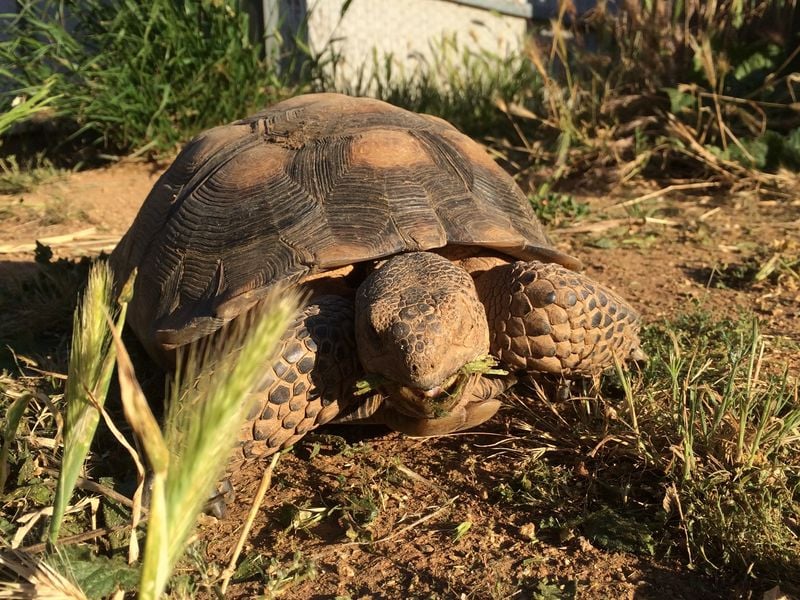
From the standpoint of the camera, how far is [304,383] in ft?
7.00

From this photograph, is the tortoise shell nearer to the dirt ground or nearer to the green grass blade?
the dirt ground

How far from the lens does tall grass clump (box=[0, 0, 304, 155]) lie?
5.36 meters

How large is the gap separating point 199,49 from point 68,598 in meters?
4.78

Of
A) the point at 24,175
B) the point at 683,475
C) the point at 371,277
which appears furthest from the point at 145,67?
the point at 683,475

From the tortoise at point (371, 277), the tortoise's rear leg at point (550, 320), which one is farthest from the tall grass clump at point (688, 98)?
the tortoise's rear leg at point (550, 320)

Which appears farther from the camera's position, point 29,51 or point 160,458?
point 29,51

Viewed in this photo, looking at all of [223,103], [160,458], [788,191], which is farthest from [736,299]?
[223,103]

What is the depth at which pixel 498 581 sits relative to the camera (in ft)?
5.82

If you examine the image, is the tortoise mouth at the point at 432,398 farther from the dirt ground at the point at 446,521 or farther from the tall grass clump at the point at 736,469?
the tall grass clump at the point at 736,469

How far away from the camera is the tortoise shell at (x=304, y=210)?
232cm

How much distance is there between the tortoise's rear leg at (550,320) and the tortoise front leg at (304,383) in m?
0.49

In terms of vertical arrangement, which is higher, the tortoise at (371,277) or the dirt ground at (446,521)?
the tortoise at (371,277)

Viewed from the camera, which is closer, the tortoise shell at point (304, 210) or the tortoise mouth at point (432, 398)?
the tortoise mouth at point (432, 398)

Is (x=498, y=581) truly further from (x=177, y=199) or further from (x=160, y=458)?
(x=177, y=199)
